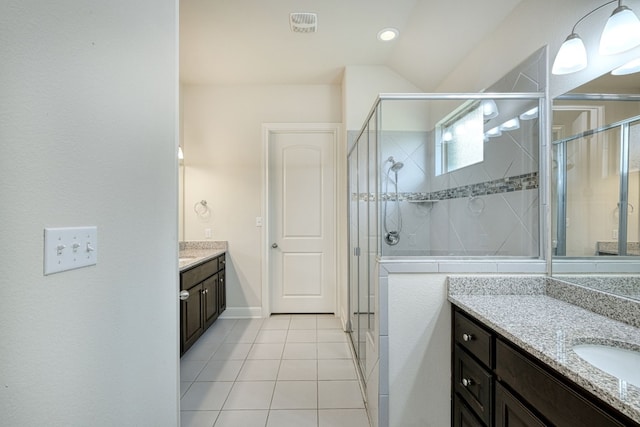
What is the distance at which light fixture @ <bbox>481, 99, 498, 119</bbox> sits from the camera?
1.78 m

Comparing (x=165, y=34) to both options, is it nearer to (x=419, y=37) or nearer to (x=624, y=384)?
(x=624, y=384)

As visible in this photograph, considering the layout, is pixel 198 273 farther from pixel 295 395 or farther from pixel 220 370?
pixel 295 395

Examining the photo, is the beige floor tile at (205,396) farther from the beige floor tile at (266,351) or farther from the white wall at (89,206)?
the white wall at (89,206)

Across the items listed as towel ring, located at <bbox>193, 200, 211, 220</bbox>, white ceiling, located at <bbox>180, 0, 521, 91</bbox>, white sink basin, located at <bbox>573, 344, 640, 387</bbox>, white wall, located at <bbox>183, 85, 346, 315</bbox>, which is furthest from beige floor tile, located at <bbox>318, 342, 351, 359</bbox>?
white ceiling, located at <bbox>180, 0, 521, 91</bbox>

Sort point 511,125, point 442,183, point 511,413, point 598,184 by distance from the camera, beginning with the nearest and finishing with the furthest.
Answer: point 511,413
point 598,184
point 511,125
point 442,183

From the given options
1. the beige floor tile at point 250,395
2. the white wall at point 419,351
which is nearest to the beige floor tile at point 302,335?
the beige floor tile at point 250,395

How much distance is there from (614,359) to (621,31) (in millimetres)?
1208

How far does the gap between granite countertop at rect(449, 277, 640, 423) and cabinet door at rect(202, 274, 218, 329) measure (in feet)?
7.40

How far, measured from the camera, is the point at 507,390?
1.00m

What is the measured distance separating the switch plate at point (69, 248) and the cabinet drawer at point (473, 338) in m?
1.43

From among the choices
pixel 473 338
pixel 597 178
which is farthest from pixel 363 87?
pixel 473 338

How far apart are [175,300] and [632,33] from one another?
215 cm

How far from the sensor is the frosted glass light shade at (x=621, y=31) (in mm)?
1051

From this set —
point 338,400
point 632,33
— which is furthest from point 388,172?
point 338,400
